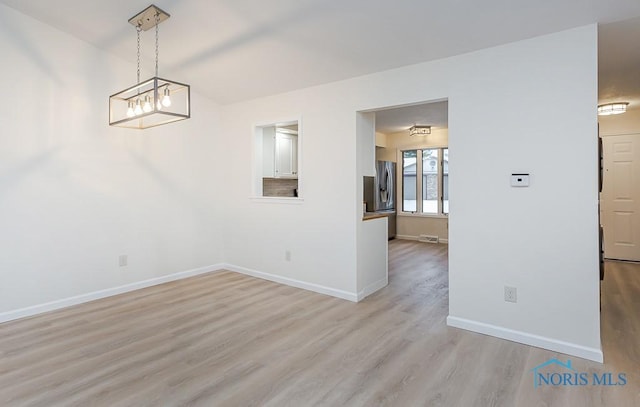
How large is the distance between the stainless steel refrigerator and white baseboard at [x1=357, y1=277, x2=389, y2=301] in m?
2.75

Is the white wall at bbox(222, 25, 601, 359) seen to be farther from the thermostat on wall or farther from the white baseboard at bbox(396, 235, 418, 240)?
the white baseboard at bbox(396, 235, 418, 240)

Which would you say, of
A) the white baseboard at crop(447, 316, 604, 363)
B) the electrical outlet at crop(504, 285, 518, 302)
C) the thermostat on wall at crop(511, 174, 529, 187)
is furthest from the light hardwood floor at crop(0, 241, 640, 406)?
the thermostat on wall at crop(511, 174, 529, 187)

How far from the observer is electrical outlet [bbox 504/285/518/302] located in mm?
2789

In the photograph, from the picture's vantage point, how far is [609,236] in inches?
226

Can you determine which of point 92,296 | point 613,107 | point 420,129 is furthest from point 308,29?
point 613,107

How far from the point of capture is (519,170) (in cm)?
276

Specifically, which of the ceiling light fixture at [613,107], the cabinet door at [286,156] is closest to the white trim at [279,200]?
the cabinet door at [286,156]

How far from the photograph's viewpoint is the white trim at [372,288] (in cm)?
387

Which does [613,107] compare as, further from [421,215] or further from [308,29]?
[308,29]

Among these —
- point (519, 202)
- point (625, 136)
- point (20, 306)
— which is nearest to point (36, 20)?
point (20, 306)

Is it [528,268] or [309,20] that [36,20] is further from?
[528,268]

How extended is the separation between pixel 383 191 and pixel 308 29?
4878 millimetres

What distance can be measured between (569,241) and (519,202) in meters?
0.43

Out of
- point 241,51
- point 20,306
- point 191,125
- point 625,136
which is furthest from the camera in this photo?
point 625,136
